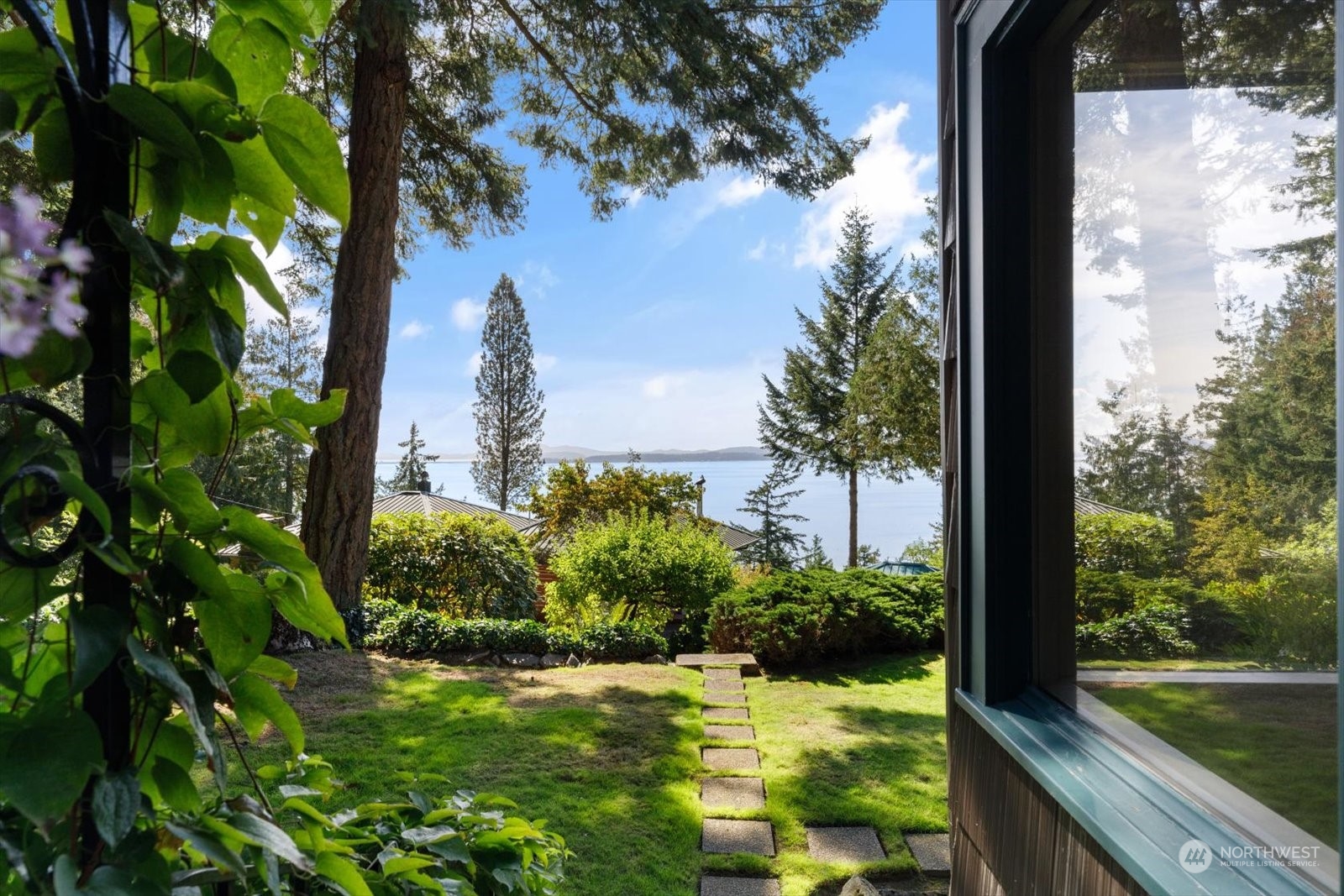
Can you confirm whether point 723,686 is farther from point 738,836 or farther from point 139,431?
point 139,431

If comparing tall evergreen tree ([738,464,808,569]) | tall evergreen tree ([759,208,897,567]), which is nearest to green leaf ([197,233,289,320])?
tall evergreen tree ([759,208,897,567])

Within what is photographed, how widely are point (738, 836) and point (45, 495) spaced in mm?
2923

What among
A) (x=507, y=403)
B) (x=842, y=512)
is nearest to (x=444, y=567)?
(x=842, y=512)

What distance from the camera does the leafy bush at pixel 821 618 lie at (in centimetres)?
592

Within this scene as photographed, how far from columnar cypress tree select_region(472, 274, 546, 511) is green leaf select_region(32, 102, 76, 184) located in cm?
→ 3009

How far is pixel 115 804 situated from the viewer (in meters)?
0.43

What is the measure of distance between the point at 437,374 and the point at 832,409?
102494mm

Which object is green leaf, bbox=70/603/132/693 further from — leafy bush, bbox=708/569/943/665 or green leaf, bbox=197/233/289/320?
leafy bush, bbox=708/569/943/665

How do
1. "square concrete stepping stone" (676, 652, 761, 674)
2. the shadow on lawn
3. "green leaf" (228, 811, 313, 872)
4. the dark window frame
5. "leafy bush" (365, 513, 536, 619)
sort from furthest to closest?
"leafy bush" (365, 513, 536, 619) → "square concrete stepping stone" (676, 652, 761, 674) → the shadow on lawn → the dark window frame → "green leaf" (228, 811, 313, 872)

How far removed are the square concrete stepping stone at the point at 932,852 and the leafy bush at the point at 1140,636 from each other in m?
1.51

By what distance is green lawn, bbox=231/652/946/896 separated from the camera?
2805mm

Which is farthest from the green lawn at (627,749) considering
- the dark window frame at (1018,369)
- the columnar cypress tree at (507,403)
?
the columnar cypress tree at (507,403)

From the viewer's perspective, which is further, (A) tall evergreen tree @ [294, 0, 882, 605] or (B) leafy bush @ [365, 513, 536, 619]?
(B) leafy bush @ [365, 513, 536, 619]

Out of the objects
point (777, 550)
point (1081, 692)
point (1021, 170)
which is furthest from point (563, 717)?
point (777, 550)
